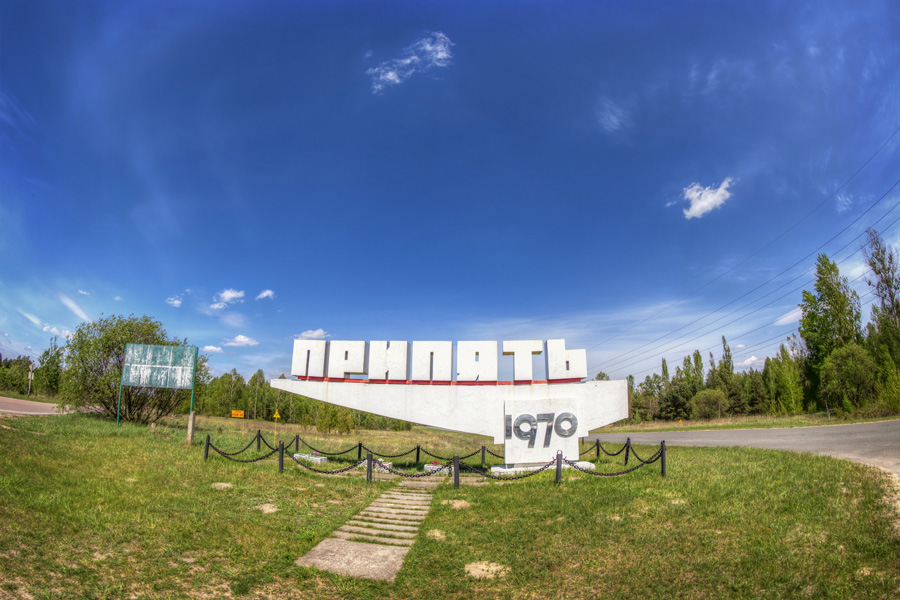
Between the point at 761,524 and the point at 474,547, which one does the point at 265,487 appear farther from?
the point at 761,524

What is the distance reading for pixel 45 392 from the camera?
2413 inches

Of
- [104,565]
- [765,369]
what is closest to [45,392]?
[104,565]

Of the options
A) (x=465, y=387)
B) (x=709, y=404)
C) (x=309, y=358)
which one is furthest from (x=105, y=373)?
(x=709, y=404)

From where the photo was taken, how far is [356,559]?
946 cm

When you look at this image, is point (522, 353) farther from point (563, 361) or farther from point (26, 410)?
point (26, 410)

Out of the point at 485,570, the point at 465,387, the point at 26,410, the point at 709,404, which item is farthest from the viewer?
the point at 709,404

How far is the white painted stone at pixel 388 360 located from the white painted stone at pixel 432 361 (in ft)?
1.33

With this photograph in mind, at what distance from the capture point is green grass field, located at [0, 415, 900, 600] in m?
7.73

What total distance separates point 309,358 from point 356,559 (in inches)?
396

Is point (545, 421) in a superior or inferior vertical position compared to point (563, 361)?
inferior

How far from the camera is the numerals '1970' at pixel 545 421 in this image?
676 inches

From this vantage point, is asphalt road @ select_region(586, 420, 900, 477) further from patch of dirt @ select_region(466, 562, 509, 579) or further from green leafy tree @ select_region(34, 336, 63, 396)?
green leafy tree @ select_region(34, 336, 63, 396)

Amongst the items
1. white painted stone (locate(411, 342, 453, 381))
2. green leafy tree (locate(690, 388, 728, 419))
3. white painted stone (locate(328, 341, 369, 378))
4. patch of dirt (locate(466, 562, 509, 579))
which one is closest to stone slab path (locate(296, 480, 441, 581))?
patch of dirt (locate(466, 562, 509, 579))

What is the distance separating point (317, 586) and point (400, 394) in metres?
9.77
